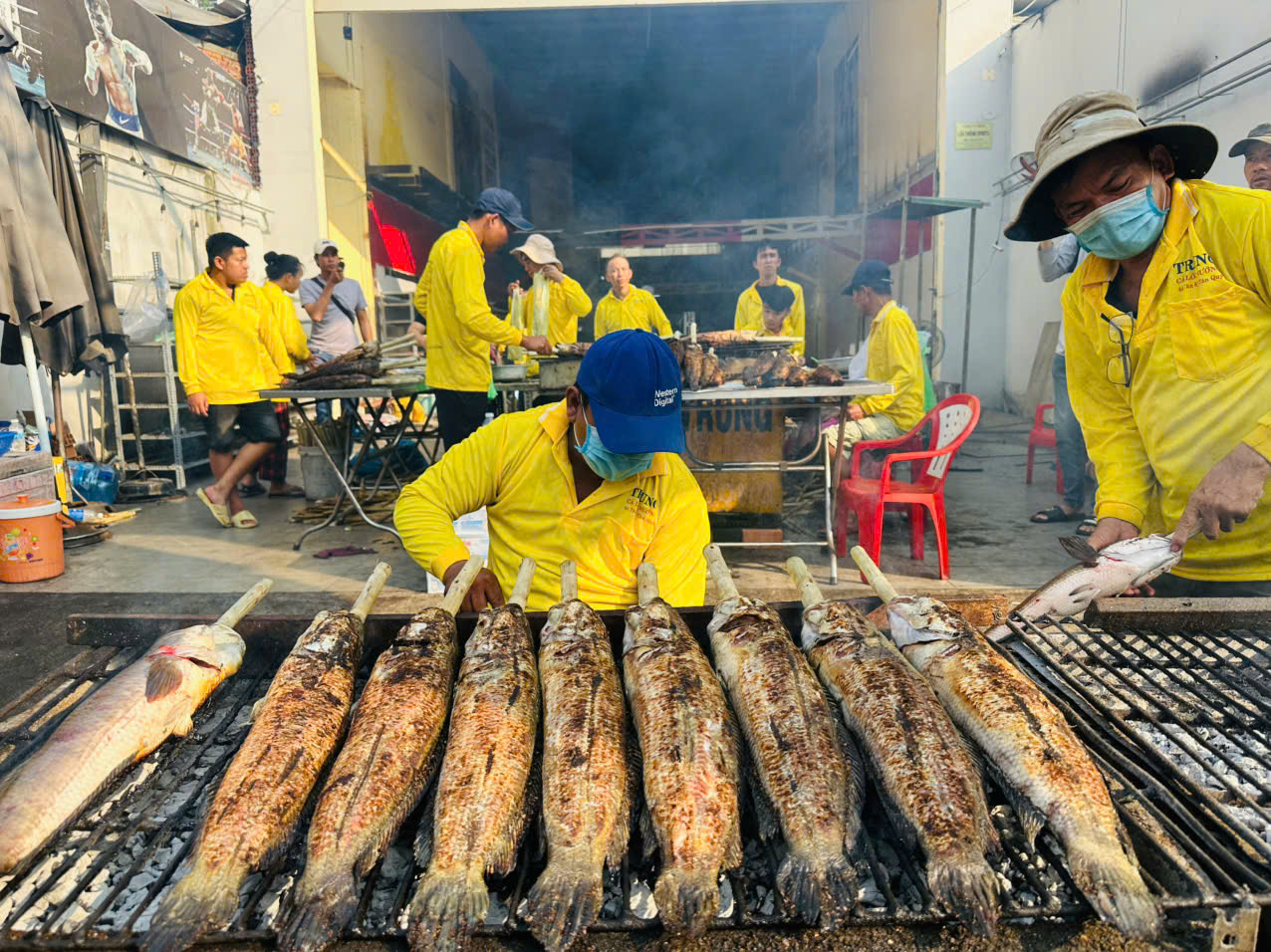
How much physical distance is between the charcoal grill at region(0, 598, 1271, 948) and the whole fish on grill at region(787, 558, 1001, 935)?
7 cm

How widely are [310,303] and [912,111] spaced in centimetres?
1055

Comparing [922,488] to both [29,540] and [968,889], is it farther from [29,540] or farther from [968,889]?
[29,540]

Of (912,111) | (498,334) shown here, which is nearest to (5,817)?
(498,334)

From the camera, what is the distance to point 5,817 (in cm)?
170

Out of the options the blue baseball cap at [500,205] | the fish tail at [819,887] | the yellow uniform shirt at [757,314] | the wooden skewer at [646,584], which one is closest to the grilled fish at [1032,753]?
the fish tail at [819,887]

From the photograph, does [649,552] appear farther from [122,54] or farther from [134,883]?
[122,54]

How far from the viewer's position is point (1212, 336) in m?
2.59

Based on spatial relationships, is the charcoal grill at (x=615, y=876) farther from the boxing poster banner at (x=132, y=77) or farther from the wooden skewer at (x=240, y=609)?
the boxing poster banner at (x=132, y=77)

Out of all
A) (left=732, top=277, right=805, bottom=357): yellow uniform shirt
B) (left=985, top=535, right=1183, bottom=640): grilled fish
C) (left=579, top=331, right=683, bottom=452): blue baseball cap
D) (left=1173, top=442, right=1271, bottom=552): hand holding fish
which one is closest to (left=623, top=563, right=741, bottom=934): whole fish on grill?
(left=579, top=331, right=683, bottom=452): blue baseball cap

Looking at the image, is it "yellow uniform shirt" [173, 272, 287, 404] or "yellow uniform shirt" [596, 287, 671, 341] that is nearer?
"yellow uniform shirt" [173, 272, 287, 404]

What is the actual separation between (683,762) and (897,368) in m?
5.79

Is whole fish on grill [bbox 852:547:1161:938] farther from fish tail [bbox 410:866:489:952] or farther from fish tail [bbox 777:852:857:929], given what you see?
fish tail [bbox 410:866:489:952]

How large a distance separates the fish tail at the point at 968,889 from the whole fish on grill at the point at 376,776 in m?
1.12

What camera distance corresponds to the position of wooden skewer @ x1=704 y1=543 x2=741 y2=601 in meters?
2.57
